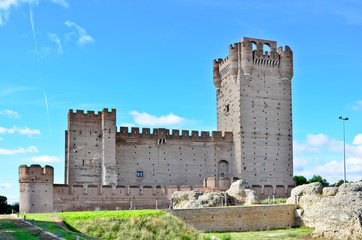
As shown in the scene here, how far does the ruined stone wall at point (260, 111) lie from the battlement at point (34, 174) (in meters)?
16.8

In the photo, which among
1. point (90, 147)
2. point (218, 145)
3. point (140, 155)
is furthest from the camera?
point (218, 145)

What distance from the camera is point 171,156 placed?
38.3 m

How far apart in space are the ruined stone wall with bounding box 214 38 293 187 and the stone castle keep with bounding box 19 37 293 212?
9 centimetres

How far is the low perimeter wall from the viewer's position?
75.9ft

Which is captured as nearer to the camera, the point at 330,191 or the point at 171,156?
the point at 330,191

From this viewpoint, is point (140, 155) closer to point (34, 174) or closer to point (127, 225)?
point (34, 174)

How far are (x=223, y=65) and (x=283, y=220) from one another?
1975cm

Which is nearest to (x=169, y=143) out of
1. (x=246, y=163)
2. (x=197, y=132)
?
(x=197, y=132)

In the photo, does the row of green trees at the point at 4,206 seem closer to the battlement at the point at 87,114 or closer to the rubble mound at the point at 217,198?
the battlement at the point at 87,114

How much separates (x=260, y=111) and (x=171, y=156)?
29.1 feet

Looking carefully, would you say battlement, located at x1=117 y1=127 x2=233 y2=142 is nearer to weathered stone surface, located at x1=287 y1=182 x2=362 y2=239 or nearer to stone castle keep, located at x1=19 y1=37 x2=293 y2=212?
stone castle keep, located at x1=19 y1=37 x2=293 y2=212

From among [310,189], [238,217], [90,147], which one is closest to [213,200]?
[238,217]

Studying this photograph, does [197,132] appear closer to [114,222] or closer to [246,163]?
[246,163]

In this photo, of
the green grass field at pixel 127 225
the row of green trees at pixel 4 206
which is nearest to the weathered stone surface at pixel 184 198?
the green grass field at pixel 127 225
